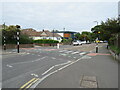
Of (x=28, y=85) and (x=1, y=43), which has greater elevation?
(x=1, y=43)

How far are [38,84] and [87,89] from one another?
223cm

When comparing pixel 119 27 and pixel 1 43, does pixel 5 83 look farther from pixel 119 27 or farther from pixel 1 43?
pixel 1 43

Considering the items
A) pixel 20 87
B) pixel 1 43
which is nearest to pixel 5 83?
pixel 20 87

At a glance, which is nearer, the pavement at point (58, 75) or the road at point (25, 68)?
the pavement at point (58, 75)

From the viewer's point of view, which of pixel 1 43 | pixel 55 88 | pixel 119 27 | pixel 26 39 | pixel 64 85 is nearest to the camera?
pixel 55 88

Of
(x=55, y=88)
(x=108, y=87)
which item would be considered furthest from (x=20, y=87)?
(x=108, y=87)

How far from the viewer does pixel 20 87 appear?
5254 millimetres

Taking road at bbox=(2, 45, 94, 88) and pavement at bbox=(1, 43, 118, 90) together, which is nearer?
pavement at bbox=(1, 43, 118, 90)

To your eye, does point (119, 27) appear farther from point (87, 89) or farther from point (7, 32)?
point (7, 32)

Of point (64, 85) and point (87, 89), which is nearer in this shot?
point (87, 89)


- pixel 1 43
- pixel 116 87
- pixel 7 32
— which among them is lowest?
pixel 116 87

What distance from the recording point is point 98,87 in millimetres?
5395

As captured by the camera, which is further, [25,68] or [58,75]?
[25,68]

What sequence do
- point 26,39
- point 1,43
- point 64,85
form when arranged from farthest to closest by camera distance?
point 26,39 → point 1,43 → point 64,85
